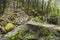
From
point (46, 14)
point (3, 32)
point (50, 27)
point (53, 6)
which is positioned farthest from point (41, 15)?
point (3, 32)

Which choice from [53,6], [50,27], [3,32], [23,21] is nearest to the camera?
[50,27]

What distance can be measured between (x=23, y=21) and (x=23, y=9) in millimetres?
420

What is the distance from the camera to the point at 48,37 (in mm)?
3258

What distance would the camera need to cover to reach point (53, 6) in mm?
3926

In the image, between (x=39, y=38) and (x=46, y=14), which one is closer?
(x=39, y=38)

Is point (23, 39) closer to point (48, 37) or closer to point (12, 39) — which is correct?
point (12, 39)

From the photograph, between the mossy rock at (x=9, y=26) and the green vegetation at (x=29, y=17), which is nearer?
the green vegetation at (x=29, y=17)

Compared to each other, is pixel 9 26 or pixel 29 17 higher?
pixel 29 17

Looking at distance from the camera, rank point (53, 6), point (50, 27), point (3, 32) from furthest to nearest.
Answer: point (53, 6)
point (3, 32)
point (50, 27)

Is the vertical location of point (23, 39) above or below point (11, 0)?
below

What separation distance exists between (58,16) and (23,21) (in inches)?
30.7

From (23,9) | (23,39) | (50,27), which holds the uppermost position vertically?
(23,9)

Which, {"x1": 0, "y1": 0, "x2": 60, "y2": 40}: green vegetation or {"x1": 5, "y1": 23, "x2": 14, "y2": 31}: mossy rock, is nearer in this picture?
{"x1": 0, "y1": 0, "x2": 60, "y2": 40}: green vegetation

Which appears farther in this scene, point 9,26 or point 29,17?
Answer: point 29,17
